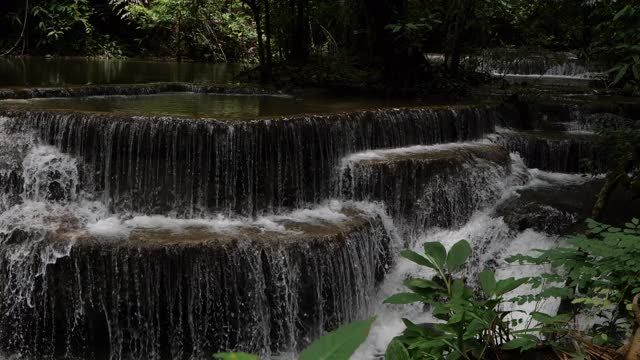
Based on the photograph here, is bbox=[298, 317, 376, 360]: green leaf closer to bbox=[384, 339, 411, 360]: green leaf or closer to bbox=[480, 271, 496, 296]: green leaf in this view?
bbox=[384, 339, 411, 360]: green leaf

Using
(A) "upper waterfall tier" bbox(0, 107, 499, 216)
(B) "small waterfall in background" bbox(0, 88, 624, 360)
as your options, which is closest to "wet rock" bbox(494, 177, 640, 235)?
(B) "small waterfall in background" bbox(0, 88, 624, 360)

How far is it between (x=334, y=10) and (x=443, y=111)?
5.48 metres

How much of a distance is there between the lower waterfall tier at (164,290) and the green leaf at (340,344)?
431cm

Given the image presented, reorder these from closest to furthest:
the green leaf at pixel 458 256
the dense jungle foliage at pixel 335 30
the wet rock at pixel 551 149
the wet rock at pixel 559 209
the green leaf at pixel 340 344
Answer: the green leaf at pixel 340 344, the green leaf at pixel 458 256, the wet rock at pixel 559 209, the wet rock at pixel 551 149, the dense jungle foliage at pixel 335 30

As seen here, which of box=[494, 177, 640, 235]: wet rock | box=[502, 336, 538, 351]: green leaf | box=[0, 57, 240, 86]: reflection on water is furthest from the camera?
box=[0, 57, 240, 86]: reflection on water

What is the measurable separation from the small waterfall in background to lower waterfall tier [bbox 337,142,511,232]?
0.06 ft

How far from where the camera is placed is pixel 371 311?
20.9 feet

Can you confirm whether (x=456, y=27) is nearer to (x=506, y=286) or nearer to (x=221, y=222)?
(x=221, y=222)

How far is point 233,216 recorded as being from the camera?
6.51 metres

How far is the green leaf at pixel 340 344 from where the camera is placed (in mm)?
1172

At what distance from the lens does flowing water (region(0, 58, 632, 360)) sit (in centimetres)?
541

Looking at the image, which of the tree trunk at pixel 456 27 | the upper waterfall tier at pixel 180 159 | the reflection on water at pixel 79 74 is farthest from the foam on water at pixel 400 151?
the reflection on water at pixel 79 74

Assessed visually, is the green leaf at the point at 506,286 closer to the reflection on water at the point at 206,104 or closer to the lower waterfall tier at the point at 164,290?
the lower waterfall tier at the point at 164,290

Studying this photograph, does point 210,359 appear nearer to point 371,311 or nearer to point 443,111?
point 371,311
